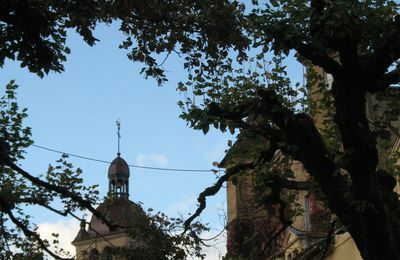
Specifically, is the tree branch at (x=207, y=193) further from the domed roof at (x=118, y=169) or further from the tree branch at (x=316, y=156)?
the domed roof at (x=118, y=169)

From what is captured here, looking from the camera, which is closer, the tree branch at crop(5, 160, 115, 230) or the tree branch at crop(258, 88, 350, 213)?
the tree branch at crop(258, 88, 350, 213)

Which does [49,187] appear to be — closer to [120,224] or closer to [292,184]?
[292,184]

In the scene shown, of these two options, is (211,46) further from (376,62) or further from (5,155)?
(5,155)

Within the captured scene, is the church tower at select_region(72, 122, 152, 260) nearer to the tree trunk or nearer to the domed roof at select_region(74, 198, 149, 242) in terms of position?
the domed roof at select_region(74, 198, 149, 242)

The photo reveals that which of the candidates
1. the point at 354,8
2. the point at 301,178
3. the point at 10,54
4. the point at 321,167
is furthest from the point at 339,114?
the point at 301,178

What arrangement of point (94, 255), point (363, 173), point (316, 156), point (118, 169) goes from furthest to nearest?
point (118, 169), point (94, 255), point (316, 156), point (363, 173)

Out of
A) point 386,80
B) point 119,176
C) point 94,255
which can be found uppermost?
point 119,176

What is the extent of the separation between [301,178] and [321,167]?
21.6 m

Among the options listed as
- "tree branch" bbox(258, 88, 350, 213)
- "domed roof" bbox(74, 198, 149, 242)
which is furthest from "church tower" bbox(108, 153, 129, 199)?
"tree branch" bbox(258, 88, 350, 213)

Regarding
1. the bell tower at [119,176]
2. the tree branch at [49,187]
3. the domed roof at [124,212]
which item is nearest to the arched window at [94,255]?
the domed roof at [124,212]

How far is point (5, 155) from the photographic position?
40.4 feet

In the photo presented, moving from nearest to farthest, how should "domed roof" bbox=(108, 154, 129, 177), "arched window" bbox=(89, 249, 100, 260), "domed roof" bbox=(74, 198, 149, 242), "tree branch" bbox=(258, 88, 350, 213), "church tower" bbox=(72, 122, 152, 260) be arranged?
"tree branch" bbox=(258, 88, 350, 213) → "church tower" bbox=(72, 122, 152, 260) → "domed roof" bbox=(74, 198, 149, 242) → "arched window" bbox=(89, 249, 100, 260) → "domed roof" bbox=(108, 154, 129, 177)

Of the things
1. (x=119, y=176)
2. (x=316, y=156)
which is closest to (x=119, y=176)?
(x=119, y=176)

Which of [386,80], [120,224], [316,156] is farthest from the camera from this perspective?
[120,224]
